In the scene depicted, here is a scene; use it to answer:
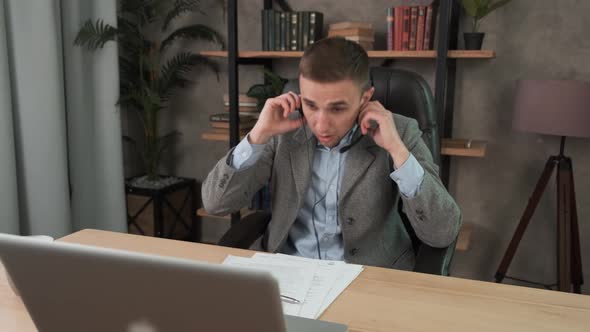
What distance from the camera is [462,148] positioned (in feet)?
7.79

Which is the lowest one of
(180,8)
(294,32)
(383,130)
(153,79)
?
(383,130)

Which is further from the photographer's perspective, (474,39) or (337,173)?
(474,39)

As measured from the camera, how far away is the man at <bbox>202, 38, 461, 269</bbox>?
1.35m

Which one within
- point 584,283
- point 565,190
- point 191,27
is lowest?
point 584,283

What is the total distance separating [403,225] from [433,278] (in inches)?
19.3

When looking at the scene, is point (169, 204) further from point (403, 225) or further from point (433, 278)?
point (433, 278)

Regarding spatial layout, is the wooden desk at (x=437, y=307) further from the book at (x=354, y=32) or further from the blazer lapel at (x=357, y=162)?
the book at (x=354, y=32)

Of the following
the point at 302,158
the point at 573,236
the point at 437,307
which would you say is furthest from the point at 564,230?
the point at 437,307

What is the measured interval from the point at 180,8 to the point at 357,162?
1.72m

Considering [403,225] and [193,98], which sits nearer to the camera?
[403,225]

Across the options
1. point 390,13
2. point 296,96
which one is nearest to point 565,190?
point 390,13

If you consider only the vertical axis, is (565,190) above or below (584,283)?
above

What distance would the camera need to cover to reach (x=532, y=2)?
2438 millimetres

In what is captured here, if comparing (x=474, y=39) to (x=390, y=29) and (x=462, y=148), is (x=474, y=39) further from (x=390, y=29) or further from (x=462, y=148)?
(x=462, y=148)
